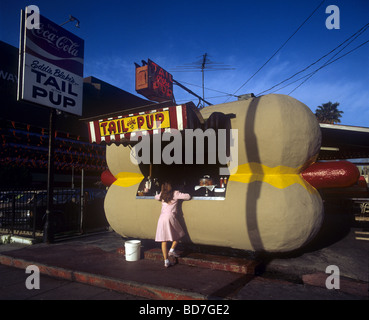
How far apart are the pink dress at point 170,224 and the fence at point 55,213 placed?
4500 mm

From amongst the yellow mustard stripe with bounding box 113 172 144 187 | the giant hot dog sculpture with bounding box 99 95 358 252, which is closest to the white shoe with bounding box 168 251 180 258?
the giant hot dog sculpture with bounding box 99 95 358 252

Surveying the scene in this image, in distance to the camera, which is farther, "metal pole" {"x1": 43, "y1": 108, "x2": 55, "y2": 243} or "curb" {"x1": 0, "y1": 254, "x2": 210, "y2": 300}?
"metal pole" {"x1": 43, "y1": 108, "x2": 55, "y2": 243}

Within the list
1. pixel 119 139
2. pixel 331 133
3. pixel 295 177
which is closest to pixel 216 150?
pixel 295 177

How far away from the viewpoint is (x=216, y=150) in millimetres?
6219

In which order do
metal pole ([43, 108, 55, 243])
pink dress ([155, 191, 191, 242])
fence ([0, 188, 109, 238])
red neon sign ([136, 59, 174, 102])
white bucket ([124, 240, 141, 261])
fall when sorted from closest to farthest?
pink dress ([155, 191, 191, 242]), white bucket ([124, 240, 141, 261]), metal pole ([43, 108, 55, 243]), fence ([0, 188, 109, 238]), red neon sign ([136, 59, 174, 102])

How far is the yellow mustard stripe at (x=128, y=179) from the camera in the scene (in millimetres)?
7291

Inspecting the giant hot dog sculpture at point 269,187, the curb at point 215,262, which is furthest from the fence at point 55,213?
the giant hot dog sculpture at point 269,187

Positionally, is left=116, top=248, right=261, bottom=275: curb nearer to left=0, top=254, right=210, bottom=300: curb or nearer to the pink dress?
the pink dress

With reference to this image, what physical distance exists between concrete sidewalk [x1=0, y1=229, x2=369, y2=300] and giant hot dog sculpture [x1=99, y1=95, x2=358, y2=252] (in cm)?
45

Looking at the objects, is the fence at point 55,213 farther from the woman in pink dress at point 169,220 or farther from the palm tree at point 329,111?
the palm tree at point 329,111

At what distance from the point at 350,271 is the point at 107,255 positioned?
16.7 feet

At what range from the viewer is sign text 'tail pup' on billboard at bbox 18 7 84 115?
7363mm

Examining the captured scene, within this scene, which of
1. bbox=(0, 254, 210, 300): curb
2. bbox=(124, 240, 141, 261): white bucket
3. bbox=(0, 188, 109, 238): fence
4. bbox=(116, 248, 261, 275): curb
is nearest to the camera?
bbox=(0, 254, 210, 300): curb

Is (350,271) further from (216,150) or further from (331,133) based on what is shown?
(331,133)
